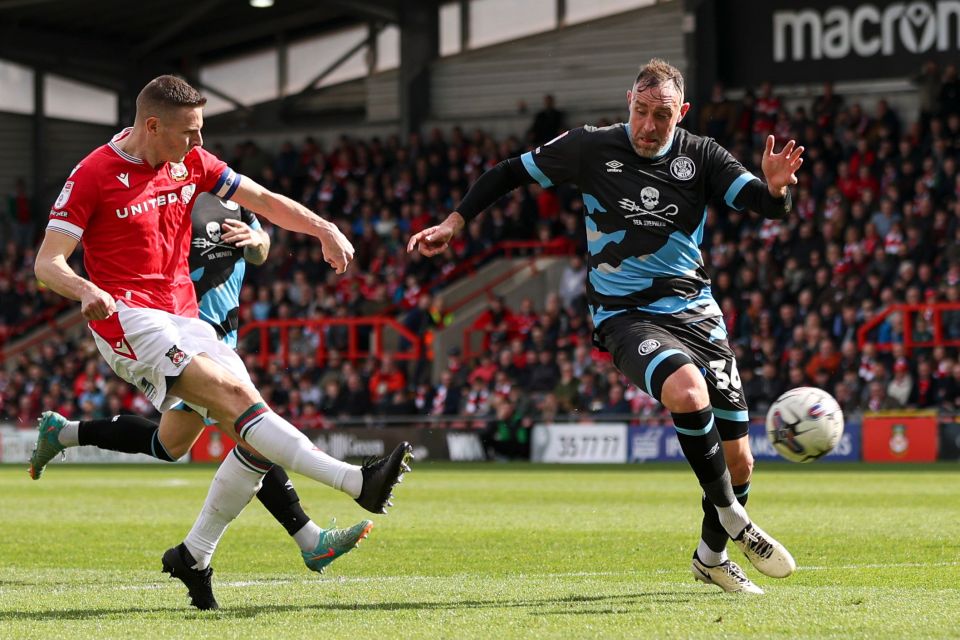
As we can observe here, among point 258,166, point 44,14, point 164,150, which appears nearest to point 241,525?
point 164,150

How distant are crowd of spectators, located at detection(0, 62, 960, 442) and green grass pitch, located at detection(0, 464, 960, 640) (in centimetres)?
673

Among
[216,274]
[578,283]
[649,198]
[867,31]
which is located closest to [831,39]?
[867,31]

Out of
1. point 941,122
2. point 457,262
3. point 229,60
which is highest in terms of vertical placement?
point 229,60

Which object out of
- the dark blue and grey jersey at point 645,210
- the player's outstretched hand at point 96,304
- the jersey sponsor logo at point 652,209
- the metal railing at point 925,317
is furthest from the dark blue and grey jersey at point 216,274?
the metal railing at point 925,317

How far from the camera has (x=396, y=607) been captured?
258 inches

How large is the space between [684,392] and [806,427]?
0.99 meters

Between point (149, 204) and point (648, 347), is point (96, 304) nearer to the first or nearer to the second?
point (149, 204)

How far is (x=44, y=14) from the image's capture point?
1451 inches

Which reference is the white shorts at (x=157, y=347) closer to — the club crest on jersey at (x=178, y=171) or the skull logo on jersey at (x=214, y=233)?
the club crest on jersey at (x=178, y=171)

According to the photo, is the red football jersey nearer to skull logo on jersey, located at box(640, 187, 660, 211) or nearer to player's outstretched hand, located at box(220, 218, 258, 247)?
player's outstretched hand, located at box(220, 218, 258, 247)

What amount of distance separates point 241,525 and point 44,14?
90.9 ft

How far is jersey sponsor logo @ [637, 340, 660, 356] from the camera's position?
273 inches

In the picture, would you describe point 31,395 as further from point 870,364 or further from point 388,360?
point 870,364

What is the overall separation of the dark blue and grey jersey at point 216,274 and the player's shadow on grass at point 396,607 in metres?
2.15
